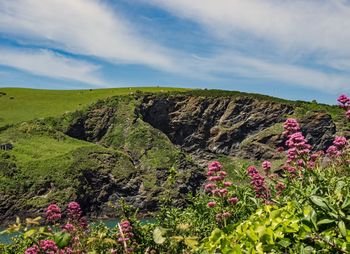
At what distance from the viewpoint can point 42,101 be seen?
157 m

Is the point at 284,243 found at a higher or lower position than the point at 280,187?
higher

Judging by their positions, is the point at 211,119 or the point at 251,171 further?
the point at 211,119

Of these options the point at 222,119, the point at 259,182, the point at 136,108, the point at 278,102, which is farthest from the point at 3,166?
the point at 259,182

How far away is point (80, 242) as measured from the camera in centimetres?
886

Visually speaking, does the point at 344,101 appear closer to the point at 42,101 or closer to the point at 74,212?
the point at 74,212

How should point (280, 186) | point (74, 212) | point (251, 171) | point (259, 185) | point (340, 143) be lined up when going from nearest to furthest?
1. point (74, 212)
2. point (280, 186)
3. point (259, 185)
4. point (251, 171)
5. point (340, 143)

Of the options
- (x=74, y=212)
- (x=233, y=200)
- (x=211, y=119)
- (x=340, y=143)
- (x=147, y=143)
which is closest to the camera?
(x=233, y=200)

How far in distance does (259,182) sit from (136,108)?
129m

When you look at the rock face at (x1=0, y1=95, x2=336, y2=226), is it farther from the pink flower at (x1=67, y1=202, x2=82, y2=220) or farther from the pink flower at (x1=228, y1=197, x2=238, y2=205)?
the pink flower at (x1=228, y1=197, x2=238, y2=205)

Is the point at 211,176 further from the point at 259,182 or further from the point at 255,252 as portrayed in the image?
the point at 255,252

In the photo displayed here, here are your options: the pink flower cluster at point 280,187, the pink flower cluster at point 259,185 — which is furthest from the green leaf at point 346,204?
the pink flower cluster at point 259,185

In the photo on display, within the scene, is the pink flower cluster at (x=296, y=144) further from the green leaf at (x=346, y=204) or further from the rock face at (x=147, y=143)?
the rock face at (x=147, y=143)

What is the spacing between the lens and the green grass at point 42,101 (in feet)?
458

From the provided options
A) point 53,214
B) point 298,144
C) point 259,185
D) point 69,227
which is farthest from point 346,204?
point 259,185
